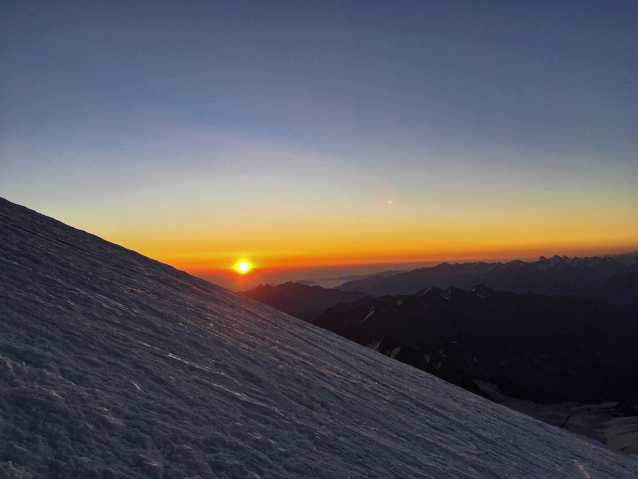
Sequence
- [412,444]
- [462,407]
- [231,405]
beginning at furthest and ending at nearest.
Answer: [462,407] < [412,444] < [231,405]

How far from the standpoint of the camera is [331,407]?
325 inches

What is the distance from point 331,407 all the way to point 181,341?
3617 mm

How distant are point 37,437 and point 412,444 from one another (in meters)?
6.84

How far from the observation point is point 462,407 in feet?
50.5

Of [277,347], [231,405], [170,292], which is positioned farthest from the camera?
[170,292]

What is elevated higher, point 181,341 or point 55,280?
point 55,280

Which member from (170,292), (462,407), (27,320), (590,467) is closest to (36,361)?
(27,320)

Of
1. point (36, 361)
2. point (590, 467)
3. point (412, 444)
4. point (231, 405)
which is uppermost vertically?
point (36, 361)

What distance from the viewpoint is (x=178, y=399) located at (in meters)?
5.76

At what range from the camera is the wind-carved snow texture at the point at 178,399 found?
14.0 feet

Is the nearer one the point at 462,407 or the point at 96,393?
the point at 96,393

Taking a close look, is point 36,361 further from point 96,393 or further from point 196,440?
point 196,440

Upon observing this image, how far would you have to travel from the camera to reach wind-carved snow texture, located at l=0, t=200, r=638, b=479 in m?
4.28

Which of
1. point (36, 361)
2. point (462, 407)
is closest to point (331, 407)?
point (36, 361)
